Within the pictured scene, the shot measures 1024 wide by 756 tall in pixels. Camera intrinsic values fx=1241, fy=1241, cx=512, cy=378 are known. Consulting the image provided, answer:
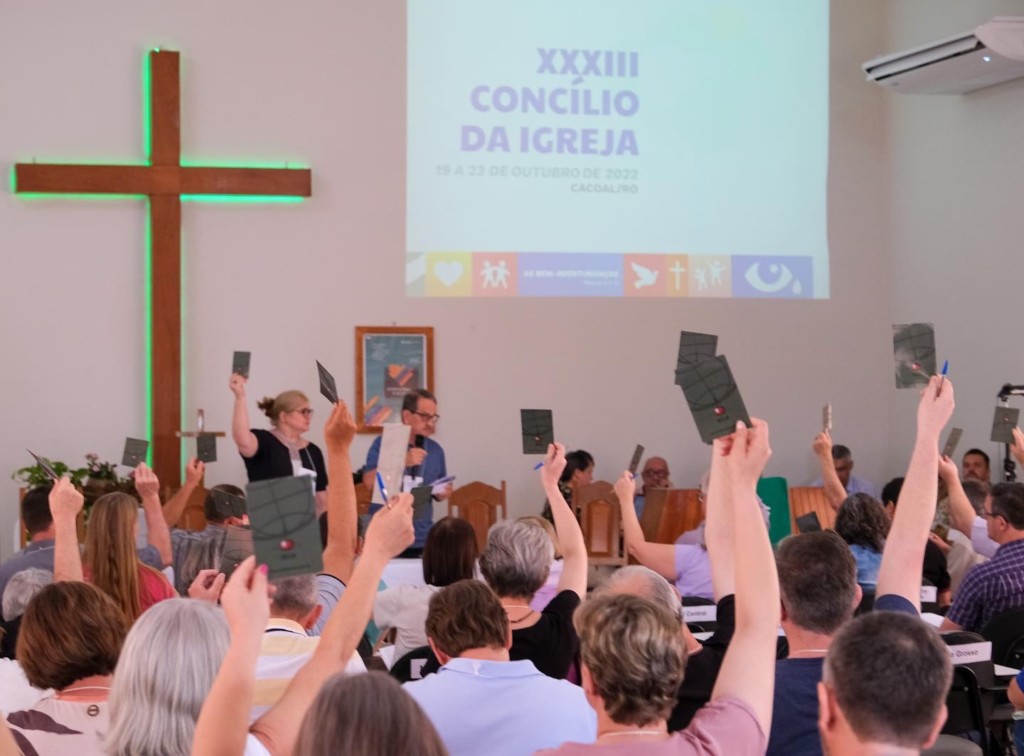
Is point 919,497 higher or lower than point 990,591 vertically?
higher

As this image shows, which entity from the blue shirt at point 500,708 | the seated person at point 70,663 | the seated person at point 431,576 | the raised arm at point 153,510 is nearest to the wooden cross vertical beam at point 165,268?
the raised arm at point 153,510

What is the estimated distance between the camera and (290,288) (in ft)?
26.3

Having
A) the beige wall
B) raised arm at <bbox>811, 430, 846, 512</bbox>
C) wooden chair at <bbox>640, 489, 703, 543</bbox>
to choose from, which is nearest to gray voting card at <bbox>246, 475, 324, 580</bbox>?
raised arm at <bbox>811, 430, 846, 512</bbox>

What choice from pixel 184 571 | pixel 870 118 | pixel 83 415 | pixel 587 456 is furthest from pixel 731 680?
pixel 870 118

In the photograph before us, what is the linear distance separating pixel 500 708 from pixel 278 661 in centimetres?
46

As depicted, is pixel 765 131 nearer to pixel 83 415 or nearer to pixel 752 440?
pixel 83 415

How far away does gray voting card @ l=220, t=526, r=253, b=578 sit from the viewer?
3.08 m

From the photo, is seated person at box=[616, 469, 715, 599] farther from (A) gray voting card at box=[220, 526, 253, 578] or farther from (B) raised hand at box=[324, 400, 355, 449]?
(B) raised hand at box=[324, 400, 355, 449]

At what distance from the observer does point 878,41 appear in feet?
28.7

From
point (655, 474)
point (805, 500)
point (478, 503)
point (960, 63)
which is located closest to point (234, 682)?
point (478, 503)

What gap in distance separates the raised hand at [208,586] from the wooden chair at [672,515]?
473 cm

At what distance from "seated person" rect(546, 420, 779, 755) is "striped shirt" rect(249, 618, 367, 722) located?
0.64 m

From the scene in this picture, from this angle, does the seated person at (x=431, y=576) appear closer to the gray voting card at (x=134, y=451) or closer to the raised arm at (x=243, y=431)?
the gray voting card at (x=134, y=451)

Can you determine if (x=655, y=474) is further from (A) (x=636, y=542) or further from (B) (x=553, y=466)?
(B) (x=553, y=466)
